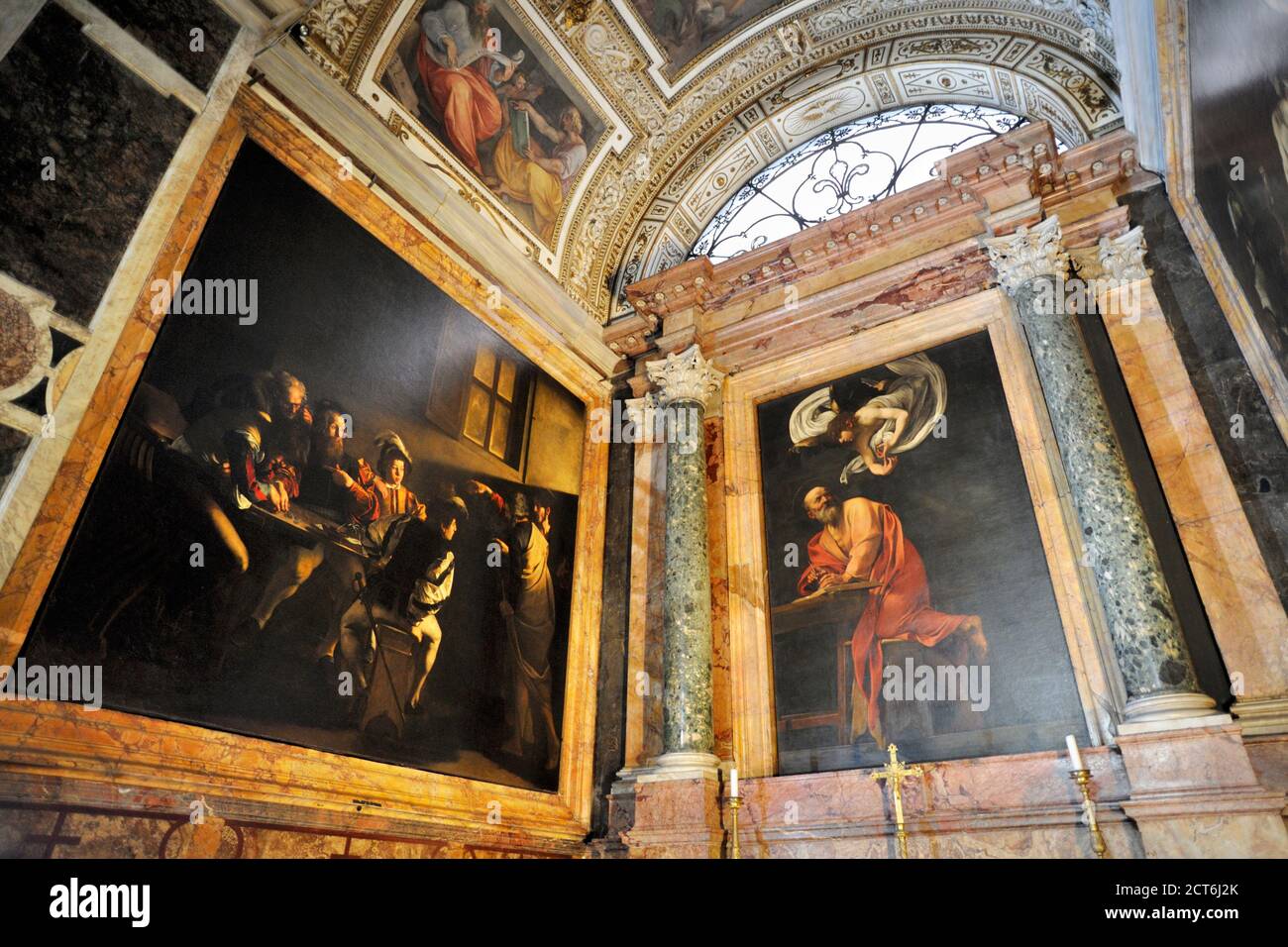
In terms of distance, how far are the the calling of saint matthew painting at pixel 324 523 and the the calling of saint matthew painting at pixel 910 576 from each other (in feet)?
8.45

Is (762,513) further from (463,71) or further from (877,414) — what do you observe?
(463,71)

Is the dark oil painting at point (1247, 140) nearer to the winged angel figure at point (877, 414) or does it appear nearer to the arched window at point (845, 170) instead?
the winged angel figure at point (877, 414)

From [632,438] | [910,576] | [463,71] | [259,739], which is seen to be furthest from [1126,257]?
[259,739]

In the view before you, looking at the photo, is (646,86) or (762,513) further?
(646,86)

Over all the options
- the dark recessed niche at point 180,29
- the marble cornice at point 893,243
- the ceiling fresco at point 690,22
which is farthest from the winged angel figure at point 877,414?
the dark recessed niche at point 180,29

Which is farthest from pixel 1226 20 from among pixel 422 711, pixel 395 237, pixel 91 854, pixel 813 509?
pixel 91 854

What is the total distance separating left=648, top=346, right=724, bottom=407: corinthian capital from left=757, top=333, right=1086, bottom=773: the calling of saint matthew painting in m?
0.97

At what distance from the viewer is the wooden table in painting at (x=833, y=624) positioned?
285 inches

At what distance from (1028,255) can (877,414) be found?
211cm

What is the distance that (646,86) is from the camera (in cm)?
1039

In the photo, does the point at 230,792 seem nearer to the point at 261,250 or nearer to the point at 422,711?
the point at 422,711

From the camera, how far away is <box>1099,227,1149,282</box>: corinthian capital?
24.3 feet

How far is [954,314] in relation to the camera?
8.37 m
